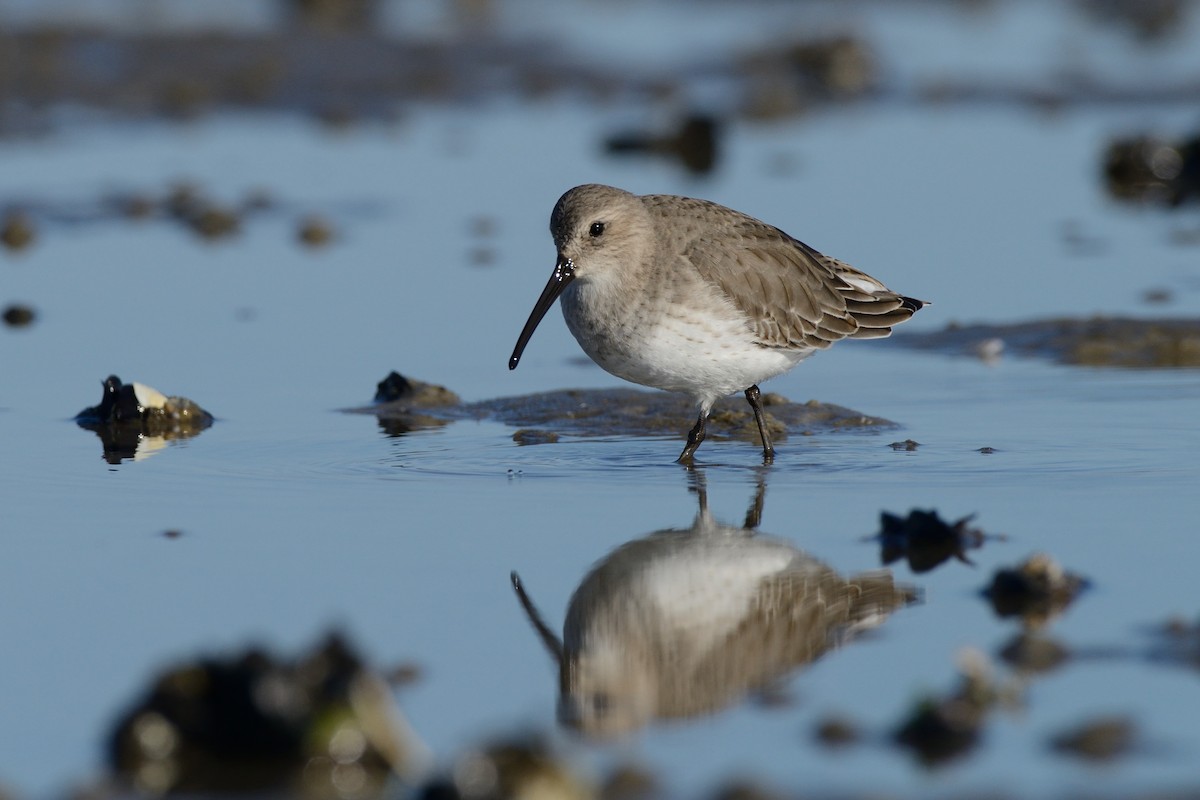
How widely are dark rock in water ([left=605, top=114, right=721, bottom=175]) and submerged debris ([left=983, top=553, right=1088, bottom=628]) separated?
9.92 metres

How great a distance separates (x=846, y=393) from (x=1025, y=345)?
4.26ft

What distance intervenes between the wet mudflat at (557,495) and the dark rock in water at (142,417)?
5cm

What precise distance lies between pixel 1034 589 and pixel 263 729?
8.68 feet

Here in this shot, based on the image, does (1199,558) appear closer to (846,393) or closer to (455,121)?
(846,393)

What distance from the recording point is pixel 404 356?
1067cm

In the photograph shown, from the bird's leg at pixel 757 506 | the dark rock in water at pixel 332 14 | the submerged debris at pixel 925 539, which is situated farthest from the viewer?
the dark rock in water at pixel 332 14

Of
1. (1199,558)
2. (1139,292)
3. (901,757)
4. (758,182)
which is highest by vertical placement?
(758,182)

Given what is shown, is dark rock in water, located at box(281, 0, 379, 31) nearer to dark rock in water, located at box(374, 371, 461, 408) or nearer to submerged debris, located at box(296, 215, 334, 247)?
submerged debris, located at box(296, 215, 334, 247)

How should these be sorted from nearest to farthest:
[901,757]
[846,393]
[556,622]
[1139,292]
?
[901,757]
[556,622]
[846,393]
[1139,292]

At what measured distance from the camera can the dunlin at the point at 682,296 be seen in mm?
8461

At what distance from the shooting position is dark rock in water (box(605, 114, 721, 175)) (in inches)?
633

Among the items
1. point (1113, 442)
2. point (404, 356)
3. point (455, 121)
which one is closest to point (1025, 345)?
point (1113, 442)

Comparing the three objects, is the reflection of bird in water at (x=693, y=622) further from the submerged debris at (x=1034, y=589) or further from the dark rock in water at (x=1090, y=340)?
the dark rock in water at (x=1090, y=340)

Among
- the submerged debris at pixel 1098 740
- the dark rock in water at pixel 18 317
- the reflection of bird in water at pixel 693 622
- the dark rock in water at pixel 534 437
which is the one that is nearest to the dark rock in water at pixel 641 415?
the dark rock in water at pixel 534 437
